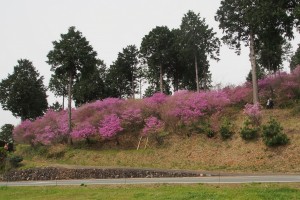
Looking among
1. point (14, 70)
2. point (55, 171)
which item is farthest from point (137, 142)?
point (14, 70)

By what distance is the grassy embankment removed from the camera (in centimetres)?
2194

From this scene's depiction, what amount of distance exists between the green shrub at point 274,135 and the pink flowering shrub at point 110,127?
47.0 feet

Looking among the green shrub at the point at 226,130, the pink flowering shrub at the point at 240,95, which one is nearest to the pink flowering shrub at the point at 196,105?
the pink flowering shrub at the point at 240,95

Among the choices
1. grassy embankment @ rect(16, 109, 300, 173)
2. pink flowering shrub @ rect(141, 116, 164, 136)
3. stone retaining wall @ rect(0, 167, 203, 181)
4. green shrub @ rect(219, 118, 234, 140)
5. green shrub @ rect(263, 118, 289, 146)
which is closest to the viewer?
stone retaining wall @ rect(0, 167, 203, 181)

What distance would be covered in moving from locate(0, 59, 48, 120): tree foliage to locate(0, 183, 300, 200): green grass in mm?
29372

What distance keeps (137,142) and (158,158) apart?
6069 mm

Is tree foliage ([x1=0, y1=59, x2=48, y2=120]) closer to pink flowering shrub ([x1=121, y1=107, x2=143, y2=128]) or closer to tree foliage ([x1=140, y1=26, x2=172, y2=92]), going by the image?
tree foliage ([x1=140, y1=26, x2=172, y2=92])

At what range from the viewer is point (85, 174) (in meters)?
23.6

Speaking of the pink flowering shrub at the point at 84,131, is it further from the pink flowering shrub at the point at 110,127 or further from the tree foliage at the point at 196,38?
the tree foliage at the point at 196,38

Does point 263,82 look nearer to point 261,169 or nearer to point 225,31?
point 225,31

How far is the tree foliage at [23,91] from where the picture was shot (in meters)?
45.5

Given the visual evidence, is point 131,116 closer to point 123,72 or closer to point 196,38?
point 196,38

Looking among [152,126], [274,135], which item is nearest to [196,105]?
[152,126]

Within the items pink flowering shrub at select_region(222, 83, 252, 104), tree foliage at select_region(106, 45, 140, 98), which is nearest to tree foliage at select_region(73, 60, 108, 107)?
tree foliage at select_region(106, 45, 140, 98)
